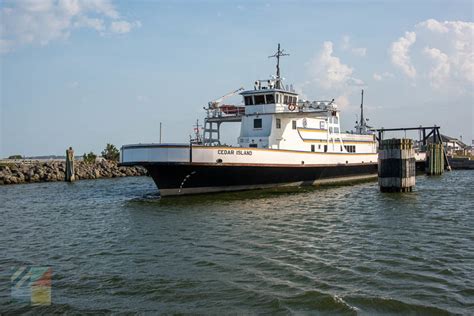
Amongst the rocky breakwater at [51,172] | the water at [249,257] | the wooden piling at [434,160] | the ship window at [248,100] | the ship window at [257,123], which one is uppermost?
the ship window at [248,100]

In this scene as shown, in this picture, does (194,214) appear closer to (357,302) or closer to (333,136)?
(357,302)

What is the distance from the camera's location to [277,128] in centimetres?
2675

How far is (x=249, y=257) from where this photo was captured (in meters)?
10.1

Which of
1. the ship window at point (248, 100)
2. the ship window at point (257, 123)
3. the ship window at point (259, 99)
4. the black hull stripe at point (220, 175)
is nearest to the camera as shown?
the black hull stripe at point (220, 175)

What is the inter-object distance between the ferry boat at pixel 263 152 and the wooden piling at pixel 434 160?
11.4m

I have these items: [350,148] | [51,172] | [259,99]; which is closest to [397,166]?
[259,99]

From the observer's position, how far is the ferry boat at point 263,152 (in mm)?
21203

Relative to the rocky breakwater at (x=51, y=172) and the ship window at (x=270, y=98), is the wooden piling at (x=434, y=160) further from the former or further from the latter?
the rocky breakwater at (x=51, y=172)

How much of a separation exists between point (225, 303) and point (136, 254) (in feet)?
13.2

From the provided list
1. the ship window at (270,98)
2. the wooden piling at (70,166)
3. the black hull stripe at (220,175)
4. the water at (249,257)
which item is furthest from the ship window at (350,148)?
the wooden piling at (70,166)

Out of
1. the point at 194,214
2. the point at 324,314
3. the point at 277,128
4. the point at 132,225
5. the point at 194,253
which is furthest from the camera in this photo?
the point at 277,128

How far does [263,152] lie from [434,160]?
26467 millimetres

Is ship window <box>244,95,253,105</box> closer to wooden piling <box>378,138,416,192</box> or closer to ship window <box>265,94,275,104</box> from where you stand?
ship window <box>265,94,275,104</box>

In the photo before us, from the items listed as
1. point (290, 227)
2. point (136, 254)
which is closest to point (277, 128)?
point (290, 227)
